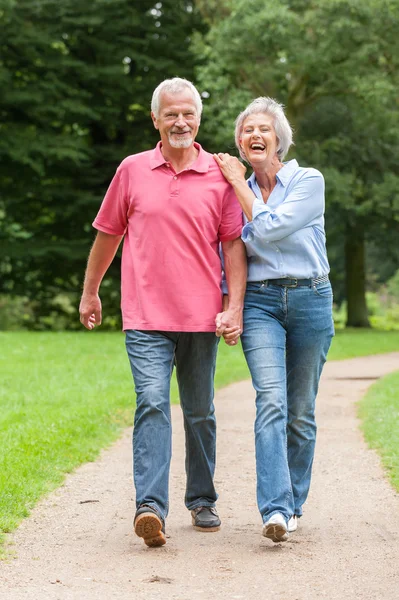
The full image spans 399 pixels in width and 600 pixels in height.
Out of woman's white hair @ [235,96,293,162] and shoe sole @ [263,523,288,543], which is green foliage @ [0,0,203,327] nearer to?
woman's white hair @ [235,96,293,162]

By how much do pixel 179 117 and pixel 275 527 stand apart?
193cm

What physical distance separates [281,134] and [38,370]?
9.49 meters

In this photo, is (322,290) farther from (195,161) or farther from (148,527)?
(148,527)

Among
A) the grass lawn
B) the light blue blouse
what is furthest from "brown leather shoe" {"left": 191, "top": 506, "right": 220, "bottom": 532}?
the light blue blouse

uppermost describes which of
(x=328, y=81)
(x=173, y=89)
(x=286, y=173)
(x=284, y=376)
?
(x=328, y=81)

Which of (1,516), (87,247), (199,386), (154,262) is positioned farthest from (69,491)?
(87,247)

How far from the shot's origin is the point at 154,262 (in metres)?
4.83

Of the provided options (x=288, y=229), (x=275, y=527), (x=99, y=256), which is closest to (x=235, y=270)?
(x=288, y=229)

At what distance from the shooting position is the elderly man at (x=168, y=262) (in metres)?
4.77

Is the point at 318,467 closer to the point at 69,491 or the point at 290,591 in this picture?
the point at 69,491

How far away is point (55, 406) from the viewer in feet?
33.0

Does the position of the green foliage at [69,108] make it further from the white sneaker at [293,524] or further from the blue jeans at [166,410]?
the white sneaker at [293,524]

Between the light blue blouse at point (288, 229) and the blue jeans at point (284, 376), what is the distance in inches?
3.7

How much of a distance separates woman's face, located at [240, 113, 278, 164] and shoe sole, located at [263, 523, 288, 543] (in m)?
1.68
